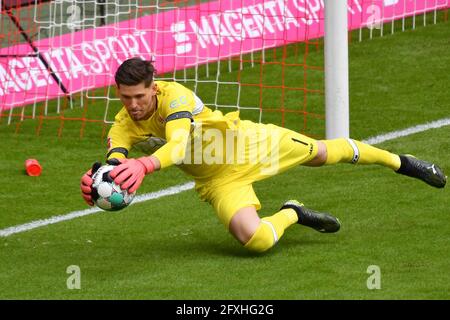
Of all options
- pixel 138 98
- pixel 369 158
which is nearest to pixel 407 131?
pixel 369 158

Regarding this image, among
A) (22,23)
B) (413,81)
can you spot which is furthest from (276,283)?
(22,23)

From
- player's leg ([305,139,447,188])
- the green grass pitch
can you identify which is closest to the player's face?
the green grass pitch

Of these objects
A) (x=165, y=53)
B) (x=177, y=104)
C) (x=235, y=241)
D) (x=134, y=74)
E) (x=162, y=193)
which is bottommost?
(x=162, y=193)

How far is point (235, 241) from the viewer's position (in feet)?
24.1

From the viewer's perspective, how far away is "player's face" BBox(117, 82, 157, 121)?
663 cm

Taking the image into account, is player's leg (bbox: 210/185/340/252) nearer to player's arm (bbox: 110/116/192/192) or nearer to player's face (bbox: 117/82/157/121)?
player's arm (bbox: 110/116/192/192)

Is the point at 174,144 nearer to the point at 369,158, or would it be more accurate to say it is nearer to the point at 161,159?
the point at 161,159

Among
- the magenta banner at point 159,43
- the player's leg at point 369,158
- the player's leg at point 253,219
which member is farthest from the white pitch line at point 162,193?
the magenta banner at point 159,43

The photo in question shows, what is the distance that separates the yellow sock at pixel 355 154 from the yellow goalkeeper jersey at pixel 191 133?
68 centimetres

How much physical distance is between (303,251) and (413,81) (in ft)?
15.7

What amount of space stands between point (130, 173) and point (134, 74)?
0.60 m

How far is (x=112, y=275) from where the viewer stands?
663 centimetres

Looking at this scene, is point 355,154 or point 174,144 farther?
point 355,154

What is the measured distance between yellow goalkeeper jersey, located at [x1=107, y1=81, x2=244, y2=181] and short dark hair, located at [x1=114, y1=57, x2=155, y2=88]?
224 millimetres
